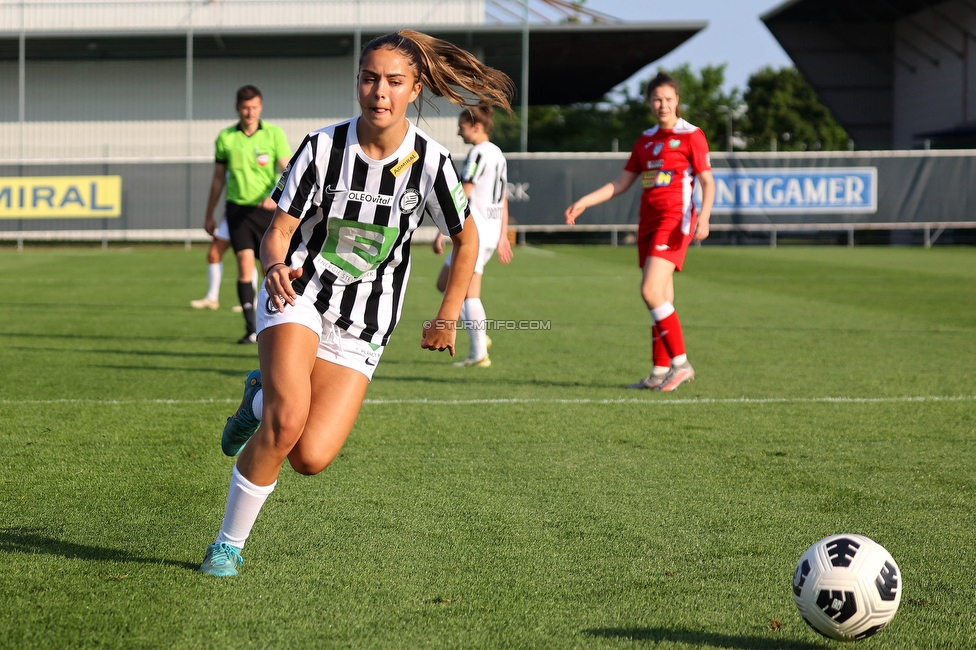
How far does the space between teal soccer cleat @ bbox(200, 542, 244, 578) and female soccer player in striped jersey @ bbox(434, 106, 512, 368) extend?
476cm

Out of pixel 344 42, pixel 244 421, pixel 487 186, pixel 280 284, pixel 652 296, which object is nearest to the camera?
pixel 280 284

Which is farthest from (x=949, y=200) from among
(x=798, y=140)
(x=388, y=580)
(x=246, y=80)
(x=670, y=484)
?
(x=798, y=140)

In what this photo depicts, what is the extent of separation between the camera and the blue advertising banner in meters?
26.9

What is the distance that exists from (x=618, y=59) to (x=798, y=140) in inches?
983

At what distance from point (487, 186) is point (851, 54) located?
3657 centimetres

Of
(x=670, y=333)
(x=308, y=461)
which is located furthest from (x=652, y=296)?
(x=308, y=461)

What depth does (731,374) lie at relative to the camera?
8.06m

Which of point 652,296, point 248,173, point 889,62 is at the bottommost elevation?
point 652,296

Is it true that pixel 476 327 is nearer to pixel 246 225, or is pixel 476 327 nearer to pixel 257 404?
pixel 246 225

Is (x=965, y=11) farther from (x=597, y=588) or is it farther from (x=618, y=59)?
(x=597, y=588)

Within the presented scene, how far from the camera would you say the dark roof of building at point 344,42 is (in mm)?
31078

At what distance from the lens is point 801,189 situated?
1061 inches

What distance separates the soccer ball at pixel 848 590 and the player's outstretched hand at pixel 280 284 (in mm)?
1795

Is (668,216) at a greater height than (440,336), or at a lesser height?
greater
